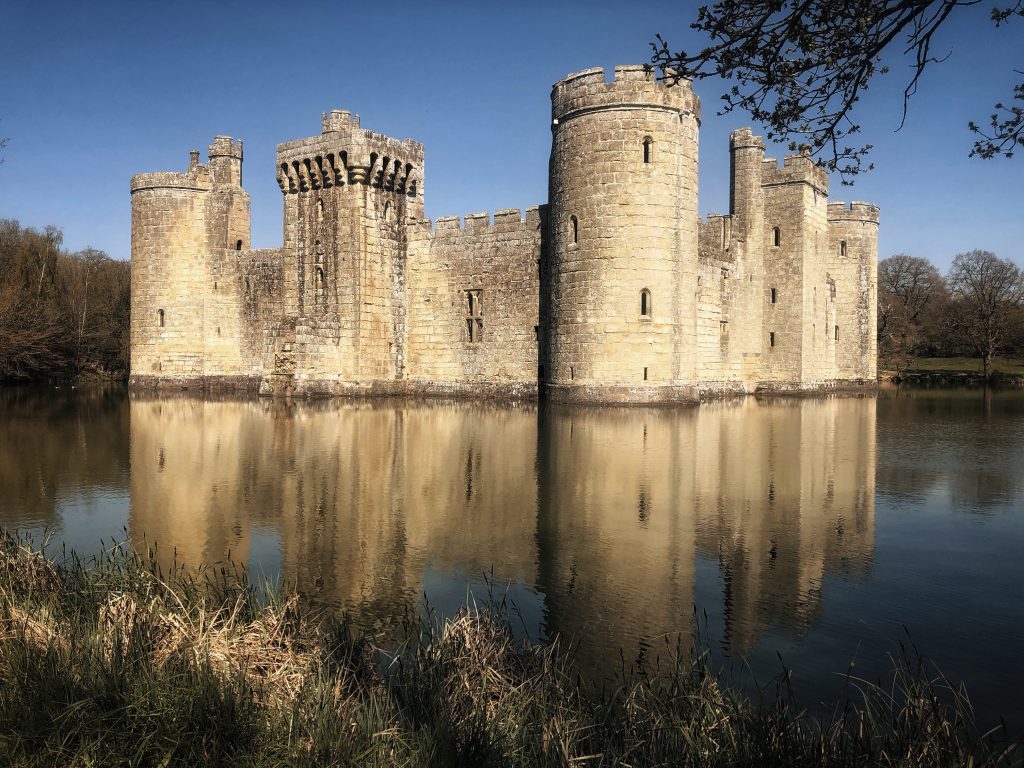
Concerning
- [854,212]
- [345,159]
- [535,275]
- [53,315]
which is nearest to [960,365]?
[854,212]

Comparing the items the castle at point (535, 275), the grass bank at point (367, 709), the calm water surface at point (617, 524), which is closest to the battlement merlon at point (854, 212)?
the castle at point (535, 275)

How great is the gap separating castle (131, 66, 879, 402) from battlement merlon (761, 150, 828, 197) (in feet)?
0.23

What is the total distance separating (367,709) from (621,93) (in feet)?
66.4

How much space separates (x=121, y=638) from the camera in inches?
159

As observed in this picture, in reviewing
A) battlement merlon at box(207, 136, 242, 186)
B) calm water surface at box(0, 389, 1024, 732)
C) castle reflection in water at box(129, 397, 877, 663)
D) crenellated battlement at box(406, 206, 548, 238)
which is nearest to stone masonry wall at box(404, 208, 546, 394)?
crenellated battlement at box(406, 206, 548, 238)

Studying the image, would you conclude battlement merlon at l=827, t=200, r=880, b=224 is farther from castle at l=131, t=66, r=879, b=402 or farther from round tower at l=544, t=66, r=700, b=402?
round tower at l=544, t=66, r=700, b=402

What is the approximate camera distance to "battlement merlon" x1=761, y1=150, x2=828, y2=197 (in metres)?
28.9

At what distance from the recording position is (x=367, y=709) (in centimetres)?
356

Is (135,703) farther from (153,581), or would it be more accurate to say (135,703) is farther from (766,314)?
(766,314)

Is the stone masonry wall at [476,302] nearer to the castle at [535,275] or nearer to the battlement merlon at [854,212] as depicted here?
the castle at [535,275]

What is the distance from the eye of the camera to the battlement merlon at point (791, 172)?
28906 mm

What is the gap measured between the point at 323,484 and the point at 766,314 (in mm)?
23338

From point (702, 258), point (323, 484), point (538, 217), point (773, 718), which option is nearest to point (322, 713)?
point (773, 718)

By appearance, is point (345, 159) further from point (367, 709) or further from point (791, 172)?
point (367, 709)
